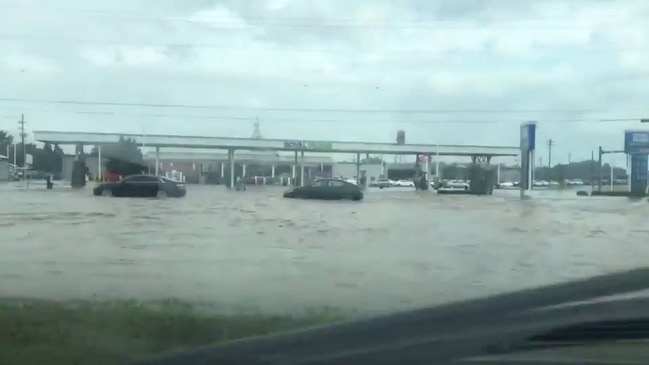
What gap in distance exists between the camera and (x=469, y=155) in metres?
12.2

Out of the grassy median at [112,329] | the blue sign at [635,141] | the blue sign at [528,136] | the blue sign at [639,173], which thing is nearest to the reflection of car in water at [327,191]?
the blue sign at [528,136]

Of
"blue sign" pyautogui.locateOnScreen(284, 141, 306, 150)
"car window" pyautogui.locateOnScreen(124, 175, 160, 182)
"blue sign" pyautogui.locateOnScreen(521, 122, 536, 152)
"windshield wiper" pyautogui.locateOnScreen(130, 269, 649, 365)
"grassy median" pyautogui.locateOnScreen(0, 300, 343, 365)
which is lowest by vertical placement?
"grassy median" pyautogui.locateOnScreen(0, 300, 343, 365)

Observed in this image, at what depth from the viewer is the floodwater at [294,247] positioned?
32.3 feet

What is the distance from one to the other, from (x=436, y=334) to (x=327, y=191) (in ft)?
41.5

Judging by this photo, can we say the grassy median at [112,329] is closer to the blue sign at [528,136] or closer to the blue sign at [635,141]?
the blue sign at [528,136]

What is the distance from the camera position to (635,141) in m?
15.1

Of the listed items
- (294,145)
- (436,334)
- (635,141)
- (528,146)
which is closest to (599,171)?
(635,141)

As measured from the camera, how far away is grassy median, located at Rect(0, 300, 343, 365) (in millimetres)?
6379

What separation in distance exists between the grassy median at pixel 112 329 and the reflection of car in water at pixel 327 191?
5.85 m

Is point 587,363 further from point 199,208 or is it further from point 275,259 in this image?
point 199,208

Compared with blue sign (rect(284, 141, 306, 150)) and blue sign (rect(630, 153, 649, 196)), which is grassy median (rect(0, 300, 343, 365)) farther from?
blue sign (rect(630, 153, 649, 196))

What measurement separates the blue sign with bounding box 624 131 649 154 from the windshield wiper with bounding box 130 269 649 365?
1200 centimetres

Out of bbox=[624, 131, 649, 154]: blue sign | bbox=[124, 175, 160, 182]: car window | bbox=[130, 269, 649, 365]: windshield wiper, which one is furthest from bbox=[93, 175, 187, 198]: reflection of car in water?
bbox=[130, 269, 649, 365]: windshield wiper

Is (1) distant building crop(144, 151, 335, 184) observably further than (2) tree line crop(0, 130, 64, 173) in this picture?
No
